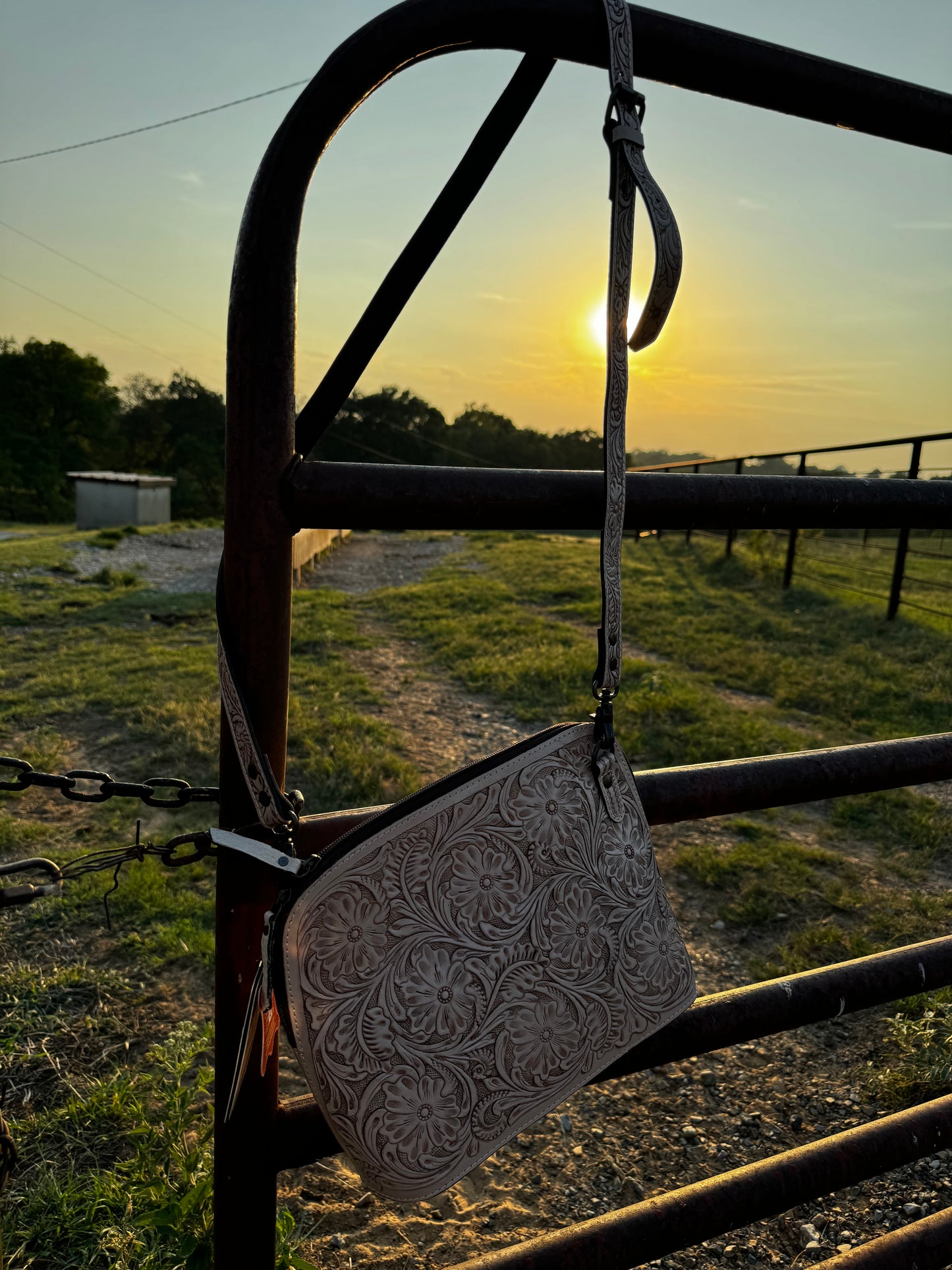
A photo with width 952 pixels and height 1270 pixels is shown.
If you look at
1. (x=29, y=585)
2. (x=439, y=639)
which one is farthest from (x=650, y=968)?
(x=29, y=585)

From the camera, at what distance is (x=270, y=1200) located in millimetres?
776

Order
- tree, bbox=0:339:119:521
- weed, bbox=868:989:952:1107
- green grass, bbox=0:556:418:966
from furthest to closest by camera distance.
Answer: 1. tree, bbox=0:339:119:521
2. green grass, bbox=0:556:418:966
3. weed, bbox=868:989:952:1107

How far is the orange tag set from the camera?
0.69 metres

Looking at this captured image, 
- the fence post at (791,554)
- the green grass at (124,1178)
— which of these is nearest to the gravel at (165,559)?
the fence post at (791,554)

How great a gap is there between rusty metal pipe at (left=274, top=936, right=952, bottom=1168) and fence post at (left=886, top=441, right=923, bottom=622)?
6.47 m

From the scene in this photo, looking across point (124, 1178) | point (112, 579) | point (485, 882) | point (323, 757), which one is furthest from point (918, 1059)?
point (112, 579)

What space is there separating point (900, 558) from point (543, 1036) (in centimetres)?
760

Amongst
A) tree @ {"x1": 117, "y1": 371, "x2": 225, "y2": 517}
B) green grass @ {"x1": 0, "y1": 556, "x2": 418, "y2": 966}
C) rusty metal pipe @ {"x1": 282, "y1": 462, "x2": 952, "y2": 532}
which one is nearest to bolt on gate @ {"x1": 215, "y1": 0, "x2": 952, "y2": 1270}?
rusty metal pipe @ {"x1": 282, "y1": 462, "x2": 952, "y2": 532}

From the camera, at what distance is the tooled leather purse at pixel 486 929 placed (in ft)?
2.06

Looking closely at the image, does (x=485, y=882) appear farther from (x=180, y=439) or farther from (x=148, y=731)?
(x=180, y=439)

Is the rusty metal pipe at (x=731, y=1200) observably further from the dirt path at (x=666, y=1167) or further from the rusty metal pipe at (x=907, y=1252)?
the dirt path at (x=666, y=1167)

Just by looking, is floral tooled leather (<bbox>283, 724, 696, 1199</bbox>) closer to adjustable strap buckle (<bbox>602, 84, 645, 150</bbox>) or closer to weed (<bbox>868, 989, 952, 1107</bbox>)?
adjustable strap buckle (<bbox>602, 84, 645, 150</bbox>)

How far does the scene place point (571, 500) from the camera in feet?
2.49

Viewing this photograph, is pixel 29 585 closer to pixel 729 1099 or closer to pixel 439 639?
pixel 439 639
